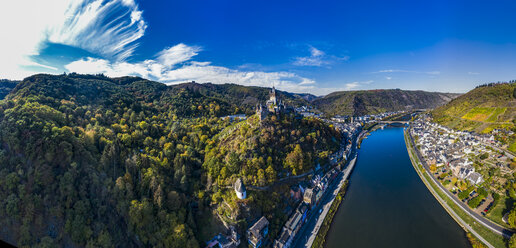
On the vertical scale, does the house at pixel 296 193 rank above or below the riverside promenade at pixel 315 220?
above

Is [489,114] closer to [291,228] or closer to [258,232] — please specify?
[291,228]

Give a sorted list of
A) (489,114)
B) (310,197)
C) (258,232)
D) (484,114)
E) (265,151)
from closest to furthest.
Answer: (258,232) → (310,197) → (265,151) → (489,114) → (484,114)

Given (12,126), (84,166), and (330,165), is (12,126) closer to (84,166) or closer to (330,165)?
(84,166)

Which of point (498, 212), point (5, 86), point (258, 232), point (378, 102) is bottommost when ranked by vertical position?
point (258, 232)

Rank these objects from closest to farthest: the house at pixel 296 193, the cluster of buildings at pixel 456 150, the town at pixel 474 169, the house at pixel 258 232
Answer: the house at pixel 258 232 → the town at pixel 474 169 → the house at pixel 296 193 → the cluster of buildings at pixel 456 150

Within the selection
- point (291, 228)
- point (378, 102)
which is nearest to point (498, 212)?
point (291, 228)

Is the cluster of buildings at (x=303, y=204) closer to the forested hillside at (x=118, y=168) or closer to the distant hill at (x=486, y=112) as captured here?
the forested hillside at (x=118, y=168)

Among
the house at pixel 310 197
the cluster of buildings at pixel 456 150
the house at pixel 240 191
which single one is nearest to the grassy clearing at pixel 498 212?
the cluster of buildings at pixel 456 150
